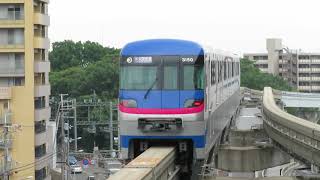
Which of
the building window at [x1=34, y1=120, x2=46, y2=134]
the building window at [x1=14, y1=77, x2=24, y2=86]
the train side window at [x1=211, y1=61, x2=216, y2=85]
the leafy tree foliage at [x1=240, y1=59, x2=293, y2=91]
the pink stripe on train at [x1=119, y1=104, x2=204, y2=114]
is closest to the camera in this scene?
the pink stripe on train at [x1=119, y1=104, x2=204, y2=114]

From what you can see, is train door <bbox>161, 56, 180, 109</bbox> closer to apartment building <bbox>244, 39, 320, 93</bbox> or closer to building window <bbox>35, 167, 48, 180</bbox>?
building window <bbox>35, 167, 48, 180</bbox>

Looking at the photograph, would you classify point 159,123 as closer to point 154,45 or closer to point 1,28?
point 154,45

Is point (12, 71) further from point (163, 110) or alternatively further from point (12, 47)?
point (163, 110)

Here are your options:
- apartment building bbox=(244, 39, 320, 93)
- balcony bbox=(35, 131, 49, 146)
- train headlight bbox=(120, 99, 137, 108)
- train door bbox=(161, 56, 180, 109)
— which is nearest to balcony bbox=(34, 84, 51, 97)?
balcony bbox=(35, 131, 49, 146)

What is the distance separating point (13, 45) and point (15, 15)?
5.77ft

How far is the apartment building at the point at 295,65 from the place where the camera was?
12838cm

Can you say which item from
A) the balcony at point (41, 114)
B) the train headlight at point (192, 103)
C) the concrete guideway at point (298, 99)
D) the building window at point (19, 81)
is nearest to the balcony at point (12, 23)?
the building window at point (19, 81)

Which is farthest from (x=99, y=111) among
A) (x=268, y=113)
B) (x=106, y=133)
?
(x=268, y=113)

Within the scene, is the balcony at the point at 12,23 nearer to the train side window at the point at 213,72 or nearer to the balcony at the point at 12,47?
the balcony at the point at 12,47

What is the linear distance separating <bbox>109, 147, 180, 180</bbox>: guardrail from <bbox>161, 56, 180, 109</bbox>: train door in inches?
39.3

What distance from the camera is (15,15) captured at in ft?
137

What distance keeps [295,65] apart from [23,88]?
93153mm

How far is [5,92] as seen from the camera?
133 ft

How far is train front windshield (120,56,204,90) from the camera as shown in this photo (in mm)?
15547
